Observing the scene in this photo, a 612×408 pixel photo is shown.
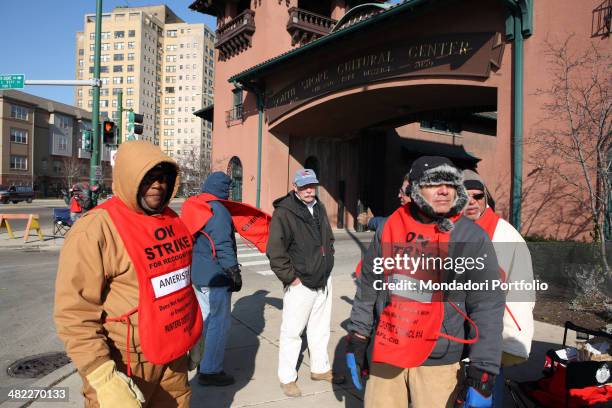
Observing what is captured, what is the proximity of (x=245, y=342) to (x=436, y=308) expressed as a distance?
3.47m

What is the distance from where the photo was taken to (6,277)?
8.95 meters

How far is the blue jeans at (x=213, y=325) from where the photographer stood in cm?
396

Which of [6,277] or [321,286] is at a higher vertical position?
[321,286]

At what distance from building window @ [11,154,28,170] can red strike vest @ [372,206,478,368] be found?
220 ft

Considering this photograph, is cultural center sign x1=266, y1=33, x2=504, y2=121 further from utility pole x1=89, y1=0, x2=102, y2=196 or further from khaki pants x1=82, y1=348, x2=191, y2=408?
khaki pants x1=82, y1=348, x2=191, y2=408

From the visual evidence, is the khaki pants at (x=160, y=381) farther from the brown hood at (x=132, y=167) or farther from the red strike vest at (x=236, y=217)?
the red strike vest at (x=236, y=217)

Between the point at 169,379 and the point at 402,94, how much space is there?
12.1 metres

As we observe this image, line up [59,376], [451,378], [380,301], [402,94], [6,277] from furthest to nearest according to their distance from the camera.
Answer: [402,94] < [6,277] < [59,376] < [380,301] < [451,378]

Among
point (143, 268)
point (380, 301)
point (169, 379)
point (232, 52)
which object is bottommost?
point (169, 379)

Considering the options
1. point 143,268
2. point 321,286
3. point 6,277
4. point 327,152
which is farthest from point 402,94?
point 143,268

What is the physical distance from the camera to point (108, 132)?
1388 cm

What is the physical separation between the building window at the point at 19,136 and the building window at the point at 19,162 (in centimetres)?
Answer: 214

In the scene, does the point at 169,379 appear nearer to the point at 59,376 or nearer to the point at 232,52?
the point at 59,376

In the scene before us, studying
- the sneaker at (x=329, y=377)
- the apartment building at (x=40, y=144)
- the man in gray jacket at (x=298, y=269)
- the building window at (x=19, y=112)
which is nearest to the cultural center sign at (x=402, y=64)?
the man in gray jacket at (x=298, y=269)
